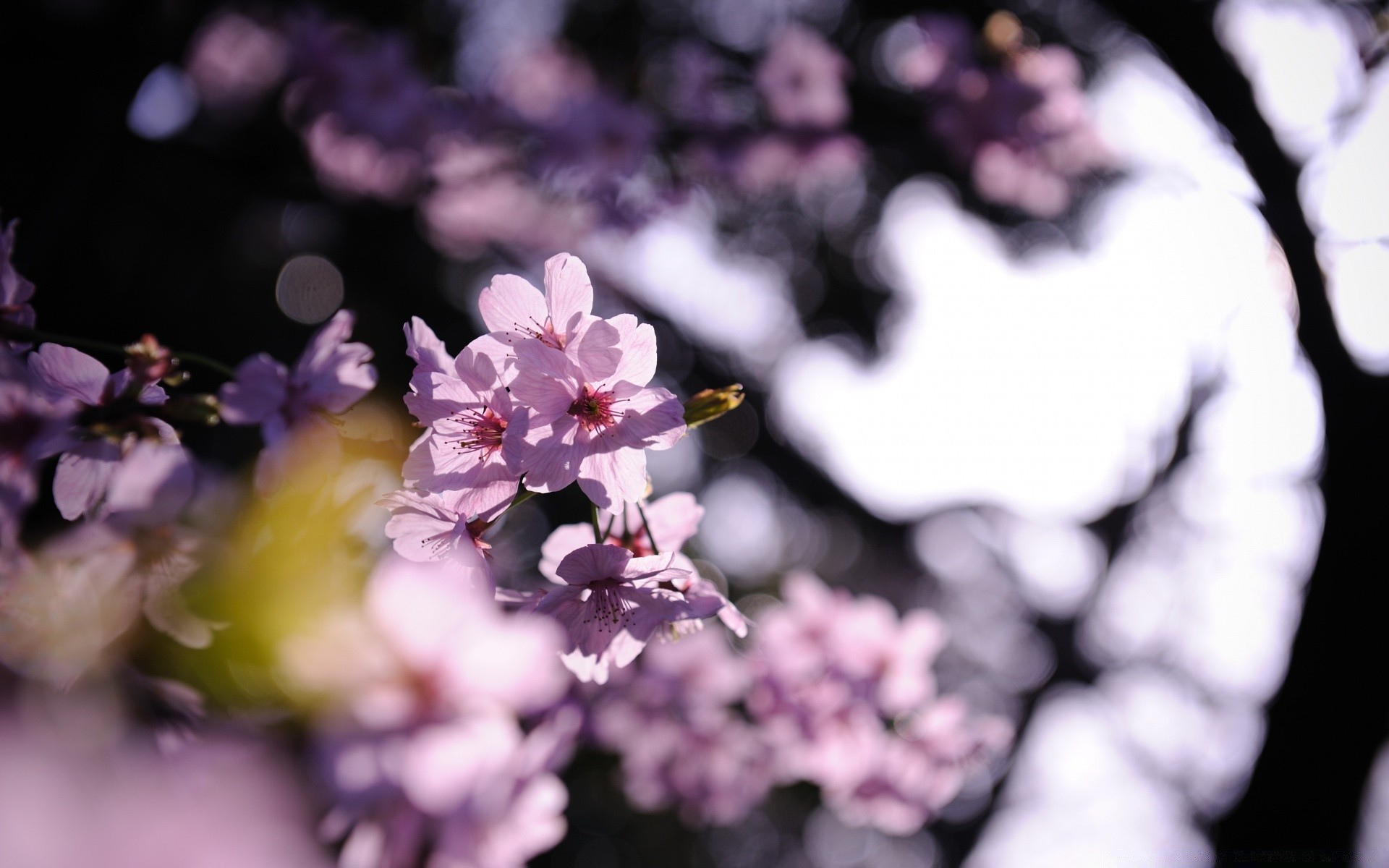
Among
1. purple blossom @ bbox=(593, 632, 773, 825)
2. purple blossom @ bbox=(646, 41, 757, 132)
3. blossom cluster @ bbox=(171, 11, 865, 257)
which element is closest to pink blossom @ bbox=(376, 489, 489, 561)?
purple blossom @ bbox=(593, 632, 773, 825)

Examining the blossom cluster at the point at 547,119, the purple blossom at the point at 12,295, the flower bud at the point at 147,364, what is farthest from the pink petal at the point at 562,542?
the blossom cluster at the point at 547,119

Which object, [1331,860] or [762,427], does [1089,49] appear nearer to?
[762,427]

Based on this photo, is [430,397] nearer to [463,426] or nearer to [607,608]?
[463,426]

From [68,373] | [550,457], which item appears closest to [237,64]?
[68,373]

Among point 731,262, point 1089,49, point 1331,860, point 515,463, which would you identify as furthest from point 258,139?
point 1331,860

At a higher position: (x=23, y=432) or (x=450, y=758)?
(x=23, y=432)

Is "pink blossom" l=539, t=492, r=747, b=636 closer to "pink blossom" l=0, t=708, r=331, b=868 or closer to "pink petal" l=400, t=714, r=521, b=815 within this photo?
"pink petal" l=400, t=714, r=521, b=815

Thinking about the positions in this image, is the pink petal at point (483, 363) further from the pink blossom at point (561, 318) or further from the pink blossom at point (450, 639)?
the pink blossom at point (450, 639)

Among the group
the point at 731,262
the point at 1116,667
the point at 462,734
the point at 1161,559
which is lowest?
the point at 1116,667
